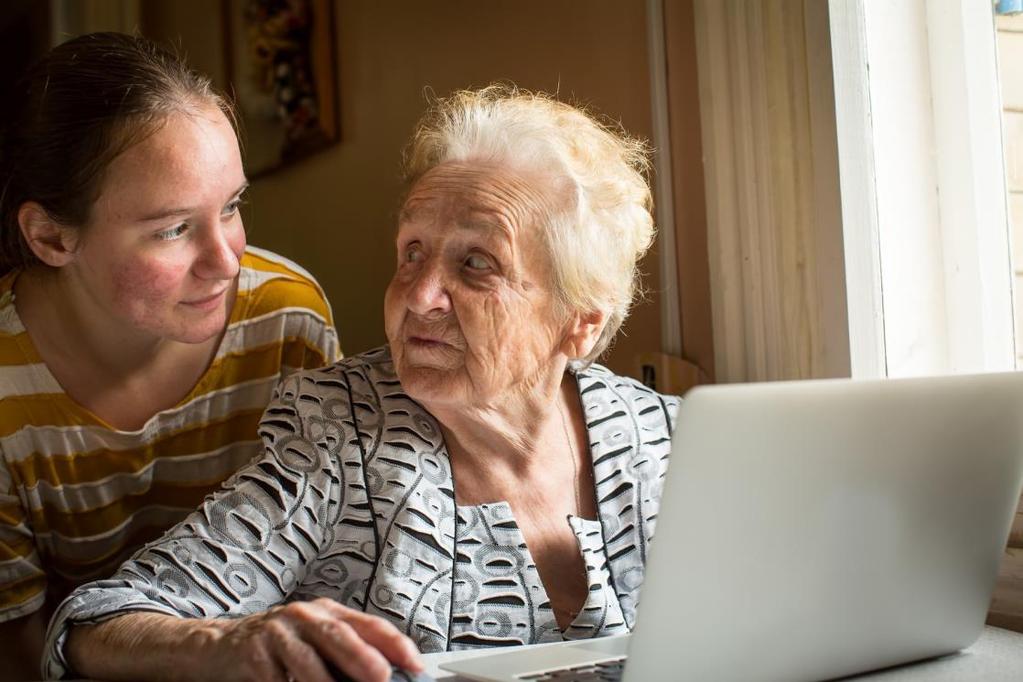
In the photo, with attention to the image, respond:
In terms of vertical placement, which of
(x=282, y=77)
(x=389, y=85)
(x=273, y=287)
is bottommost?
(x=273, y=287)

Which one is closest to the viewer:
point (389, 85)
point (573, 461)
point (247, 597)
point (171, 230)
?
point (247, 597)

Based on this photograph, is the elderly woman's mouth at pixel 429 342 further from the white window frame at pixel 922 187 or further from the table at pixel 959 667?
the white window frame at pixel 922 187

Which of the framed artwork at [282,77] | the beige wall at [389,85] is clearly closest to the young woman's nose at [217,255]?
the beige wall at [389,85]

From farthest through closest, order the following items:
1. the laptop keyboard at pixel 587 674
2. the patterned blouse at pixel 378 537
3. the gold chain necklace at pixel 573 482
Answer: the gold chain necklace at pixel 573 482
the patterned blouse at pixel 378 537
the laptop keyboard at pixel 587 674

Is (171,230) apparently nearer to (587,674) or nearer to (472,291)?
(472,291)

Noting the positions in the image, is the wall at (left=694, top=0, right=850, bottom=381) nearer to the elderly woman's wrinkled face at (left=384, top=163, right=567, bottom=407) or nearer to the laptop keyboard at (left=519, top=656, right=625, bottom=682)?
the elderly woman's wrinkled face at (left=384, top=163, right=567, bottom=407)

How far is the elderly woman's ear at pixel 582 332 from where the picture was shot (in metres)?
1.41

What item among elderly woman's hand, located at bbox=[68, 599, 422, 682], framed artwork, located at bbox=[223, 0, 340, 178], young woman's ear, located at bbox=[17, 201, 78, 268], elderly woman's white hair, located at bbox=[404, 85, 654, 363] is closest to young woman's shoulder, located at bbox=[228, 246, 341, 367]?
young woman's ear, located at bbox=[17, 201, 78, 268]

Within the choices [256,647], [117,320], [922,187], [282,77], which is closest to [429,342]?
[256,647]

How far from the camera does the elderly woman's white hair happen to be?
4.52ft

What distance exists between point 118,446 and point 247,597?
555 mm

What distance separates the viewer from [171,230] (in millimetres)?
1526

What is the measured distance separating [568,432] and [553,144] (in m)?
0.36

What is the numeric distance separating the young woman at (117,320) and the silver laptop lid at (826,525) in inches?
36.3
